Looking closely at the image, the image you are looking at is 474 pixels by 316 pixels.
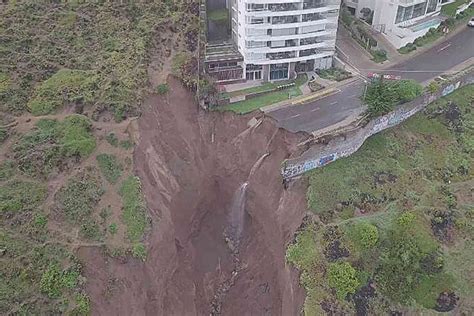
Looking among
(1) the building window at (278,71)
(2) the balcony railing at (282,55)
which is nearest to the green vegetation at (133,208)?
(1) the building window at (278,71)

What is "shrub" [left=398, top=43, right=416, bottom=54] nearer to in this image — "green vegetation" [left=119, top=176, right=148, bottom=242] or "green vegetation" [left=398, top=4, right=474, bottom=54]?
"green vegetation" [left=398, top=4, right=474, bottom=54]

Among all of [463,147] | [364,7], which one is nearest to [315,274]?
[463,147]

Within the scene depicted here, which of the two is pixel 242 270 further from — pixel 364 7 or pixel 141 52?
pixel 364 7

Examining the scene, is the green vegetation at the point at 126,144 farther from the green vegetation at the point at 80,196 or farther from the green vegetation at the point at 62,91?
the green vegetation at the point at 62,91

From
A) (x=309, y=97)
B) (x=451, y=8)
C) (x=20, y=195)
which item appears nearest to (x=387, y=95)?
(x=309, y=97)

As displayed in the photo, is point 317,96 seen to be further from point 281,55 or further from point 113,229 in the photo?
point 113,229

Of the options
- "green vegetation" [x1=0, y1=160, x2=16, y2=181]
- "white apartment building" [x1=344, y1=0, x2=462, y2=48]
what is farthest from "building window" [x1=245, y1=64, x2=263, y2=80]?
"green vegetation" [x1=0, y1=160, x2=16, y2=181]
